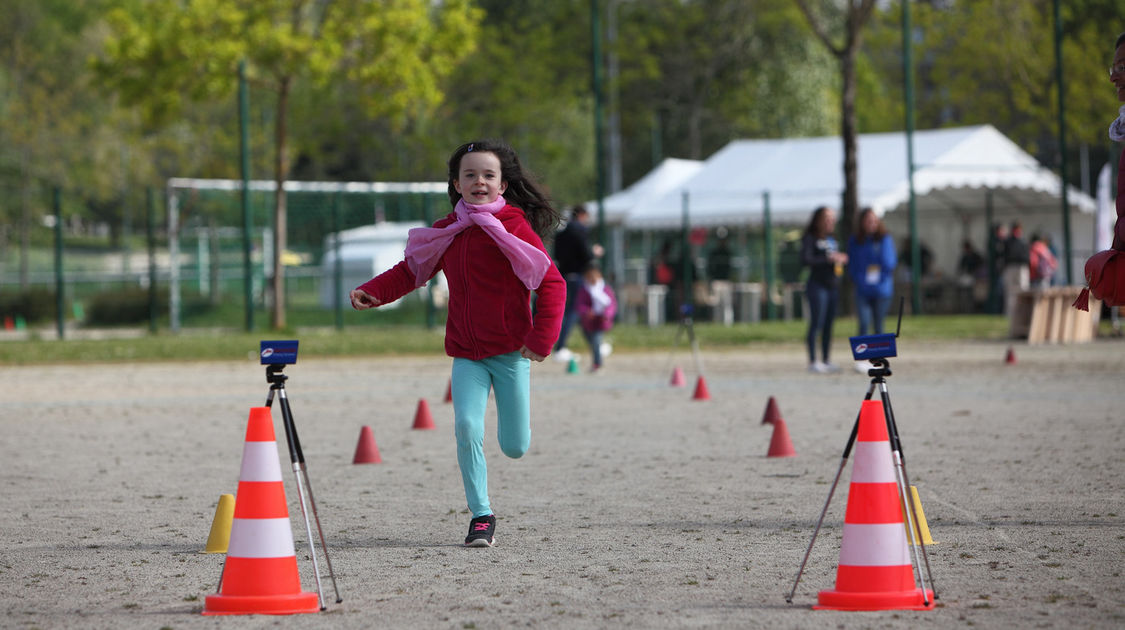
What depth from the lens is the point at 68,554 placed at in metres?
6.58

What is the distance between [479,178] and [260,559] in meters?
2.18

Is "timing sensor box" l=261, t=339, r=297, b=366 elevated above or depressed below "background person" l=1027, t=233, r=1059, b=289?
below

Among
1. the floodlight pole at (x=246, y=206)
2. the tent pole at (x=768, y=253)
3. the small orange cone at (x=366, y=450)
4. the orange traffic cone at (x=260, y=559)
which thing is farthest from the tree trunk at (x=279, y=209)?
the orange traffic cone at (x=260, y=559)

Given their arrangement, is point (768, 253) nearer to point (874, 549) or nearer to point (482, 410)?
A: point (482, 410)

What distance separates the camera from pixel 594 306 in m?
17.3

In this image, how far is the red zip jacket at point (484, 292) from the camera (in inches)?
262

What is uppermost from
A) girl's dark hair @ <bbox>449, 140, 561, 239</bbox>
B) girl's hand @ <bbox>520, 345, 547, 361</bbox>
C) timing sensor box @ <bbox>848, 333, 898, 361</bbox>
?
girl's dark hair @ <bbox>449, 140, 561, 239</bbox>

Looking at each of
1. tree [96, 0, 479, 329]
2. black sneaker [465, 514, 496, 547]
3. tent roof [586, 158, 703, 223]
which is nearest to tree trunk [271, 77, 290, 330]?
tree [96, 0, 479, 329]

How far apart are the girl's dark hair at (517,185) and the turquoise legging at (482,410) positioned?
691 millimetres

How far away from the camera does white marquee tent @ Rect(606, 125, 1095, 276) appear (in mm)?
30875

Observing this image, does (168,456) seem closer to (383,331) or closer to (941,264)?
(383,331)

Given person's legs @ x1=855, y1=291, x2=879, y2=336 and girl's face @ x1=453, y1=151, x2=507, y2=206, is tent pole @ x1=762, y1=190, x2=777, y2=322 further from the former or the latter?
girl's face @ x1=453, y1=151, x2=507, y2=206

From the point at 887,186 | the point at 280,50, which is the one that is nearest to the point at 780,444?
the point at 280,50

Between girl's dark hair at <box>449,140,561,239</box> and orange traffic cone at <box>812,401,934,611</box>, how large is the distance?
2.29m
